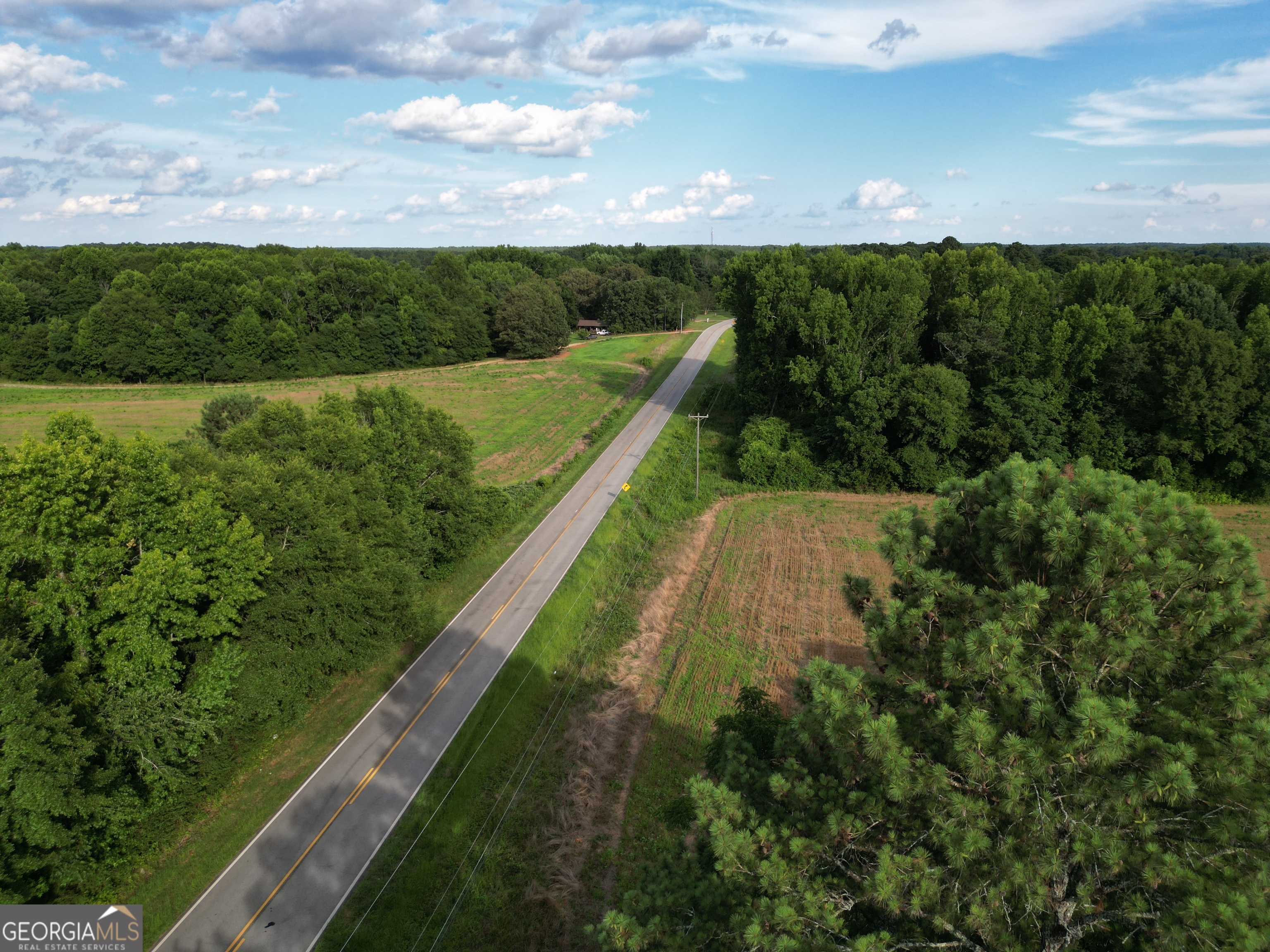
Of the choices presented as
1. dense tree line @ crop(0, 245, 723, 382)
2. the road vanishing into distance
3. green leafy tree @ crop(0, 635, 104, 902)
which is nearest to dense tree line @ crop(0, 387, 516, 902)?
green leafy tree @ crop(0, 635, 104, 902)

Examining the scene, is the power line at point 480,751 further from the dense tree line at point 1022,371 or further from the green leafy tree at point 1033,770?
the dense tree line at point 1022,371

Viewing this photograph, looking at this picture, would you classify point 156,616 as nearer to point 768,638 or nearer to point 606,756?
point 606,756

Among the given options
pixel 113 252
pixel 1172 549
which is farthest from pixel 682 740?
pixel 113 252

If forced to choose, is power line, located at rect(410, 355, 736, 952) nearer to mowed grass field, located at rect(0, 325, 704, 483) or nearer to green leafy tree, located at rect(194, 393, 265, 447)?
mowed grass field, located at rect(0, 325, 704, 483)

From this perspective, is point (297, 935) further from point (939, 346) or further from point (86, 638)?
point (939, 346)

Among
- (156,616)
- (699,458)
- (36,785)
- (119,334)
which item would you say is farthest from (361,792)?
(119,334)

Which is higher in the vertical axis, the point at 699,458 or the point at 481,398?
the point at 481,398
